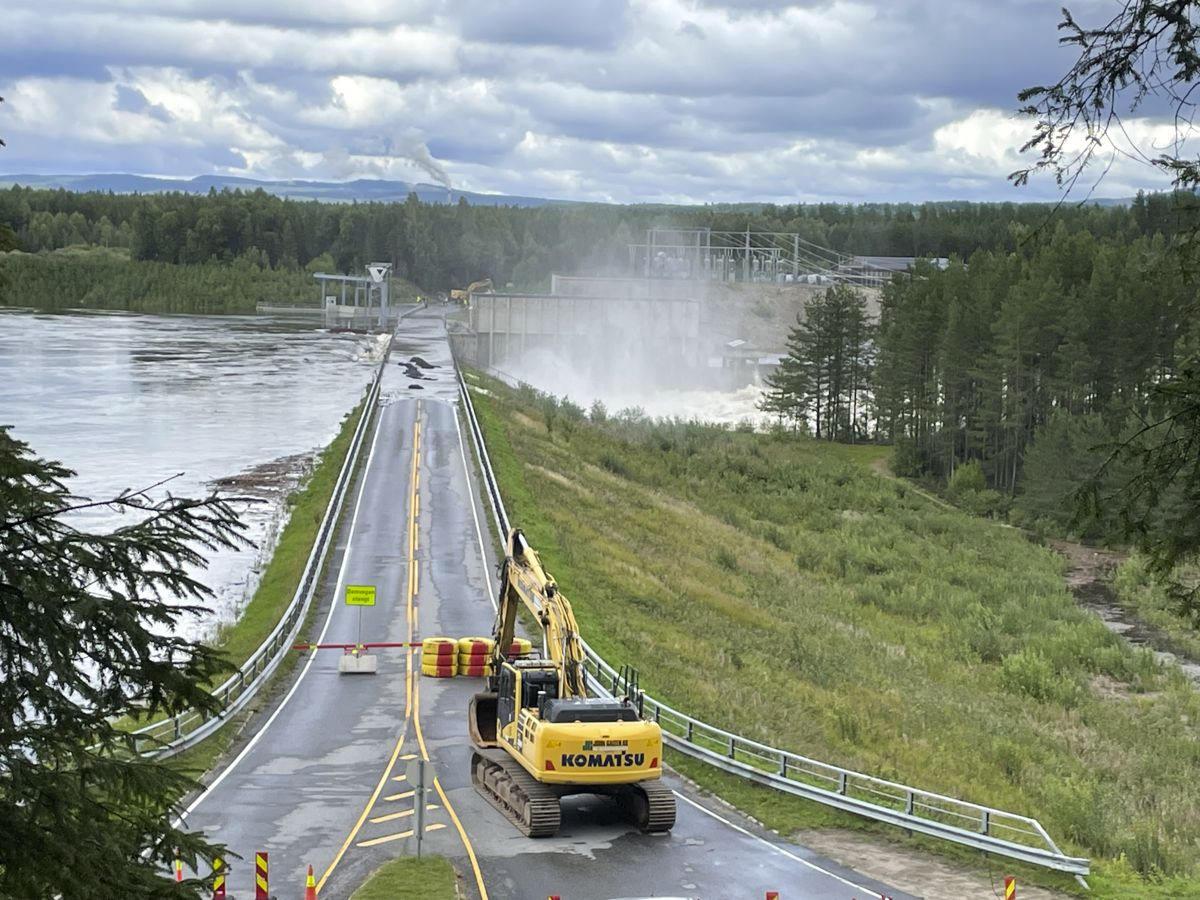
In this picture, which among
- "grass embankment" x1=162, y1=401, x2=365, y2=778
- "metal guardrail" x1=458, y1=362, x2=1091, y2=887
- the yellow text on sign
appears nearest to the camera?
"metal guardrail" x1=458, y1=362, x2=1091, y2=887

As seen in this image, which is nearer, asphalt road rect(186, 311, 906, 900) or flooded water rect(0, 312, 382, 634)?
asphalt road rect(186, 311, 906, 900)

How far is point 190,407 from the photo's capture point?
98.6 metres

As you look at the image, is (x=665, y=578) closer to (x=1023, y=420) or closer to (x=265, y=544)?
(x=265, y=544)

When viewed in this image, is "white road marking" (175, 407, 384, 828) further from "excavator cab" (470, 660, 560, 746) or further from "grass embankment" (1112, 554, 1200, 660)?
"grass embankment" (1112, 554, 1200, 660)

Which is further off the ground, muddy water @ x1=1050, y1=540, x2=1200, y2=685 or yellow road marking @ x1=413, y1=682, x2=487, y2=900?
yellow road marking @ x1=413, y1=682, x2=487, y2=900

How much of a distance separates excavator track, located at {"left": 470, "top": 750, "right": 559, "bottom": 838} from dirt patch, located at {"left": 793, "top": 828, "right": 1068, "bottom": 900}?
107 inches

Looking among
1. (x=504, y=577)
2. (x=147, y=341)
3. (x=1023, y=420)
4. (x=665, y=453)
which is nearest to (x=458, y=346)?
(x=147, y=341)

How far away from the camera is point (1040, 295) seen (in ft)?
280

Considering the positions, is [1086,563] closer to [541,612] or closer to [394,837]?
[541,612]

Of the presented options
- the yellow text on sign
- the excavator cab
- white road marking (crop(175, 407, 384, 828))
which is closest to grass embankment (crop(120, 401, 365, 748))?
white road marking (crop(175, 407, 384, 828))

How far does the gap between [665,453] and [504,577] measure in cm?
6094

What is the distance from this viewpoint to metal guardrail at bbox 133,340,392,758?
29.3m

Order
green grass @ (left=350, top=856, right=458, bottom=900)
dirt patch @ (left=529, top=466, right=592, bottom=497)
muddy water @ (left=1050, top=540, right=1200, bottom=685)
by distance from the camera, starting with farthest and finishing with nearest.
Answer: dirt patch @ (left=529, top=466, right=592, bottom=497), muddy water @ (left=1050, top=540, right=1200, bottom=685), green grass @ (left=350, top=856, right=458, bottom=900)

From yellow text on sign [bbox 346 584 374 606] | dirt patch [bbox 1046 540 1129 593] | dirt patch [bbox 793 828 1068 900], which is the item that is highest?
yellow text on sign [bbox 346 584 374 606]
